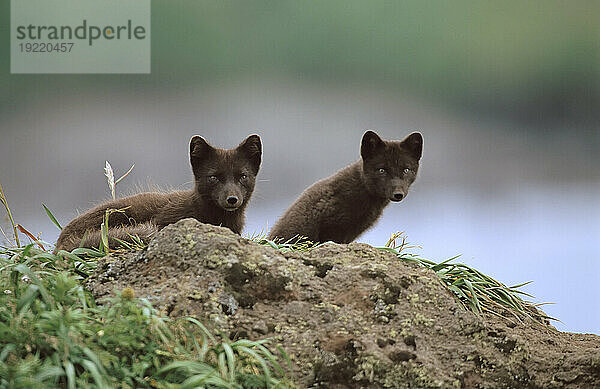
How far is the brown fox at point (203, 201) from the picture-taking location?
274 cm

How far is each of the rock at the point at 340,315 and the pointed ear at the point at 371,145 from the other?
3.30ft

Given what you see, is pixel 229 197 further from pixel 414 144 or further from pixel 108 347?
pixel 108 347

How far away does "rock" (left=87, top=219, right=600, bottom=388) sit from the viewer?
1778 mm

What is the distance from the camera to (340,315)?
1886mm

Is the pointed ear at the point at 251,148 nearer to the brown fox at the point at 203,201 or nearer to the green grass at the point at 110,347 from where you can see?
the brown fox at the point at 203,201

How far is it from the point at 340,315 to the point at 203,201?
1.13 m

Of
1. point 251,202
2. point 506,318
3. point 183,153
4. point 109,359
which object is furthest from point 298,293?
point 183,153

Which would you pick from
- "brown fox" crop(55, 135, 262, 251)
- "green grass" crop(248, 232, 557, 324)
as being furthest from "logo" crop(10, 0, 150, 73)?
"green grass" crop(248, 232, 557, 324)

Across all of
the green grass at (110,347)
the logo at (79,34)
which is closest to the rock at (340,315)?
the green grass at (110,347)

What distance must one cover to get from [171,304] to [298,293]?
1.19 feet

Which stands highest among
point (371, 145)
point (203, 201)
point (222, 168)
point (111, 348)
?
point (371, 145)

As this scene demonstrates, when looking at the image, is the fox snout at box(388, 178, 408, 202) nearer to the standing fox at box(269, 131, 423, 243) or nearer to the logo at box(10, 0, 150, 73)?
the standing fox at box(269, 131, 423, 243)

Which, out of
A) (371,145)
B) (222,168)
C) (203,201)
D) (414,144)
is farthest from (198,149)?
(414,144)

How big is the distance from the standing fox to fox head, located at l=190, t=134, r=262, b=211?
1.23 feet
